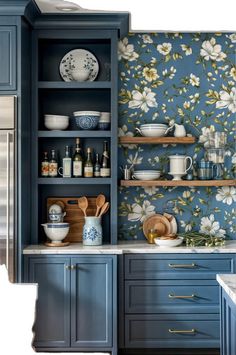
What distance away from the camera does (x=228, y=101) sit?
16.0 ft

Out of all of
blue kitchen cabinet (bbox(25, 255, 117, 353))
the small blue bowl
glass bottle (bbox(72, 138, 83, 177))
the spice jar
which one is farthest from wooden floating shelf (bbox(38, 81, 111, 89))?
blue kitchen cabinet (bbox(25, 255, 117, 353))

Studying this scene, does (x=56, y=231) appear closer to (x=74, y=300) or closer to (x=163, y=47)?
(x=74, y=300)

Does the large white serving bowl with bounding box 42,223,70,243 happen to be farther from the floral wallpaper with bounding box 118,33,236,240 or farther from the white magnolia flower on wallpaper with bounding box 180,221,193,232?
the white magnolia flower on wallpaper with bounding box 180,221,193,232

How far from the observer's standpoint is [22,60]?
168 inches

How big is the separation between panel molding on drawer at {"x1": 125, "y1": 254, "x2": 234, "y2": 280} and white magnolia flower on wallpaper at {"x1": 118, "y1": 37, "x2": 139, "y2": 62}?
5.48ft

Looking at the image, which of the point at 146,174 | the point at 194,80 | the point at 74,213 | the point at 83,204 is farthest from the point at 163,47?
the point at 74,213

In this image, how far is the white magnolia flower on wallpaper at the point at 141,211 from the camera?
4.89 meters

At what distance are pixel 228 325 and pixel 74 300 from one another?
1642 mm

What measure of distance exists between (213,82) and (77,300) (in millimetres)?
2116

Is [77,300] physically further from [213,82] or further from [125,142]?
[213,82]

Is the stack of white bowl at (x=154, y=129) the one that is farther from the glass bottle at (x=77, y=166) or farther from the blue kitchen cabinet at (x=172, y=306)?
the blue kitchen cabinet at (x=172, y=306)

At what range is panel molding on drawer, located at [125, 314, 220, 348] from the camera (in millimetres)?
4414

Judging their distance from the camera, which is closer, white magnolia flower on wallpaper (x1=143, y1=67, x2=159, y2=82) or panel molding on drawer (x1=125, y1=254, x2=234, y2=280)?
panel molding on drawer (x1=125, y1=254, x2=234, y2=280)

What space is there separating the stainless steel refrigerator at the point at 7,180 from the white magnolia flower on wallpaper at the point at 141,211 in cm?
112
